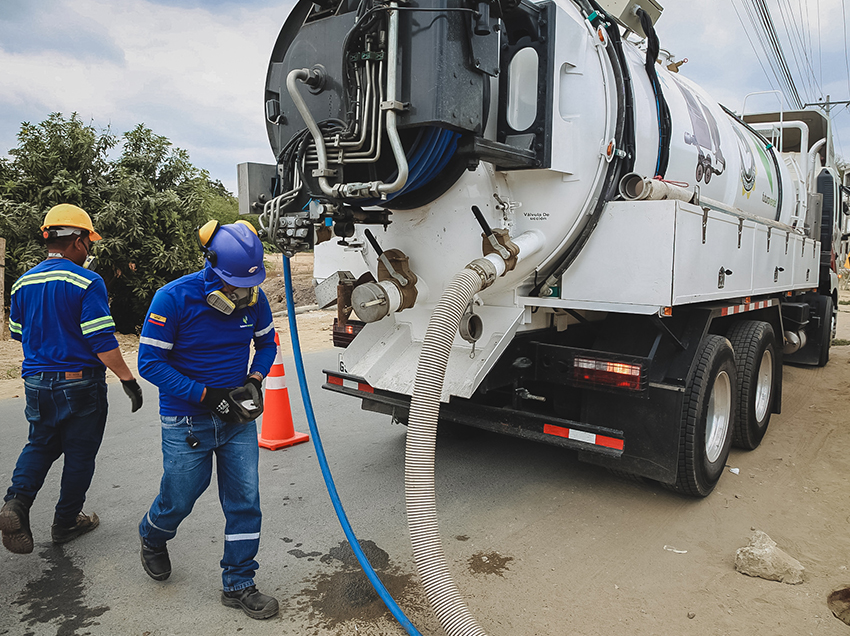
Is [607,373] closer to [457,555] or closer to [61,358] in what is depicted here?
[457,555]

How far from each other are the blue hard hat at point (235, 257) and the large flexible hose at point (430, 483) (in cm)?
80

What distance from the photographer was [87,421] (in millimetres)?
3158

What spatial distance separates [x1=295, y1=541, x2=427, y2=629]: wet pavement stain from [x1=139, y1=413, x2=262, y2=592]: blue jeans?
316 millimetres

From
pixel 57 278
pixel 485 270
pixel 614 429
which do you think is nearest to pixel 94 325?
pixel 57 278

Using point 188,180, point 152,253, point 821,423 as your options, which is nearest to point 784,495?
point 821,423

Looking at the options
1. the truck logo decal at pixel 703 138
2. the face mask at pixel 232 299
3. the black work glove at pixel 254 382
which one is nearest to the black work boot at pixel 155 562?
the black work glove at pixel 254 382

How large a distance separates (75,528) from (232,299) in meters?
1.69

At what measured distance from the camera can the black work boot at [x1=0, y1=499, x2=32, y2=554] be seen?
9.54 ft

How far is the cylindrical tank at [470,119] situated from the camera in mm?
2686

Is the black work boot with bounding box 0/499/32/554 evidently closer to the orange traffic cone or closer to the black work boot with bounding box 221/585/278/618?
the black work boot with bounding box 221/585/278/618

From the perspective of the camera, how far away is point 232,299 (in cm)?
268

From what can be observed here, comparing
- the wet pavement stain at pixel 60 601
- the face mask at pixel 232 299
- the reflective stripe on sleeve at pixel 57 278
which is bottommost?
the wet pavement stain at pixel 60 601

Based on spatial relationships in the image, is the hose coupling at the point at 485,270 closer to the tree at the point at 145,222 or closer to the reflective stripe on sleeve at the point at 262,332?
the reflective stripe on sleeve at the point at 262,332

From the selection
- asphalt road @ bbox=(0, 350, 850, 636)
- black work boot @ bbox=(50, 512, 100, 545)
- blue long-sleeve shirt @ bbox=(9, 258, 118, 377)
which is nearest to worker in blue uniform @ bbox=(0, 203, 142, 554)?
blue long-sleeve shirt @ bbox=(9, 258, 118, 377)
